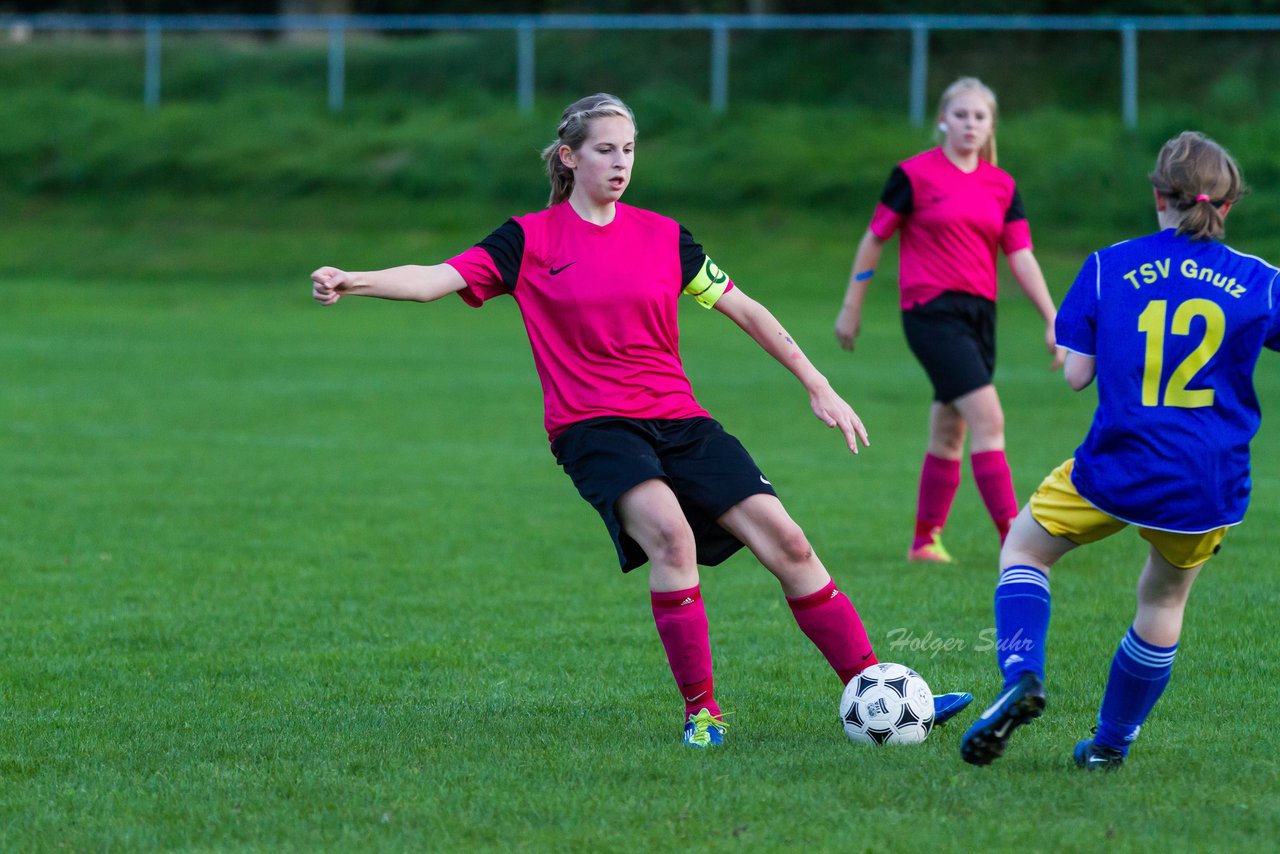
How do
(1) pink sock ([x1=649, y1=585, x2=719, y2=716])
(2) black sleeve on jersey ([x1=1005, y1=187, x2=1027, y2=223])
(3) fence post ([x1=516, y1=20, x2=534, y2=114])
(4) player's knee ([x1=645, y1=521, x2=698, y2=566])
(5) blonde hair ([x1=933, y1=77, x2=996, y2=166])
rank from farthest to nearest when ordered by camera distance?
(3) fence post ([x1=516, y1=20, x2=534, y2=114]) → (2) black sleeve on jersey ([x1=1005, y1=187, x2=1027, y2=223]) → (5) blonde hair ([x1=933, y1=77, x2=996, y2=166]) → (1) pink sock ([x1=649, y1=585, x2=719, y2=716]) → (4) player's knee ([x1=645, y1=521, x2=698, y2=566])

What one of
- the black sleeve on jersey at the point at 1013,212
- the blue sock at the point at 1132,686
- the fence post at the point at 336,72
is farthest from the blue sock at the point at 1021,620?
the fence post at the point at 336,72

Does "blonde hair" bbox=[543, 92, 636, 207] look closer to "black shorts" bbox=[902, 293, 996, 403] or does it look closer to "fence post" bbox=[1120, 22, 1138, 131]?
"black shorts" bbox=[902, 293, 996, 403]

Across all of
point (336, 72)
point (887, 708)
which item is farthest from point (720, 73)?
point (887, 708)

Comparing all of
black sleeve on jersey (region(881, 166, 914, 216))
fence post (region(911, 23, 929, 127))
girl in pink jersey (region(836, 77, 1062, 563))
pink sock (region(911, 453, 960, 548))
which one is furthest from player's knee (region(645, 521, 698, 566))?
fence post (region(911, 23, 929, 127))

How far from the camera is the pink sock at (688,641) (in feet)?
16.8

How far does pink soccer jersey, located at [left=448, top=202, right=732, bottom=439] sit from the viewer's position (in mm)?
5172

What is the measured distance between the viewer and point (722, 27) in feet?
97.0

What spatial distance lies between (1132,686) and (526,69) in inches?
1114

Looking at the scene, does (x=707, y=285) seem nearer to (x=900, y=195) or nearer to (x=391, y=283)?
(x=391, y=283)

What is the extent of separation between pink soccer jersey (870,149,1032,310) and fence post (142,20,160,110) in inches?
1088

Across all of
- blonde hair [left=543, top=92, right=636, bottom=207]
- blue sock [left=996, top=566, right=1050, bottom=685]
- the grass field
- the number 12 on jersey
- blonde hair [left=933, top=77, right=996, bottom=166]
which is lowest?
the grass field

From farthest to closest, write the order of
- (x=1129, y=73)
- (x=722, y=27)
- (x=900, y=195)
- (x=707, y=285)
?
(x=722, y=27)
(x=1129, y=73)
(x=900, y=195)
(x=707, y=285)

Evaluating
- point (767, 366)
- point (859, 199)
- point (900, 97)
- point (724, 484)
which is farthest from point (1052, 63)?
point (724, 484)

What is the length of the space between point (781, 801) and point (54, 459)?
8821 millimetres
